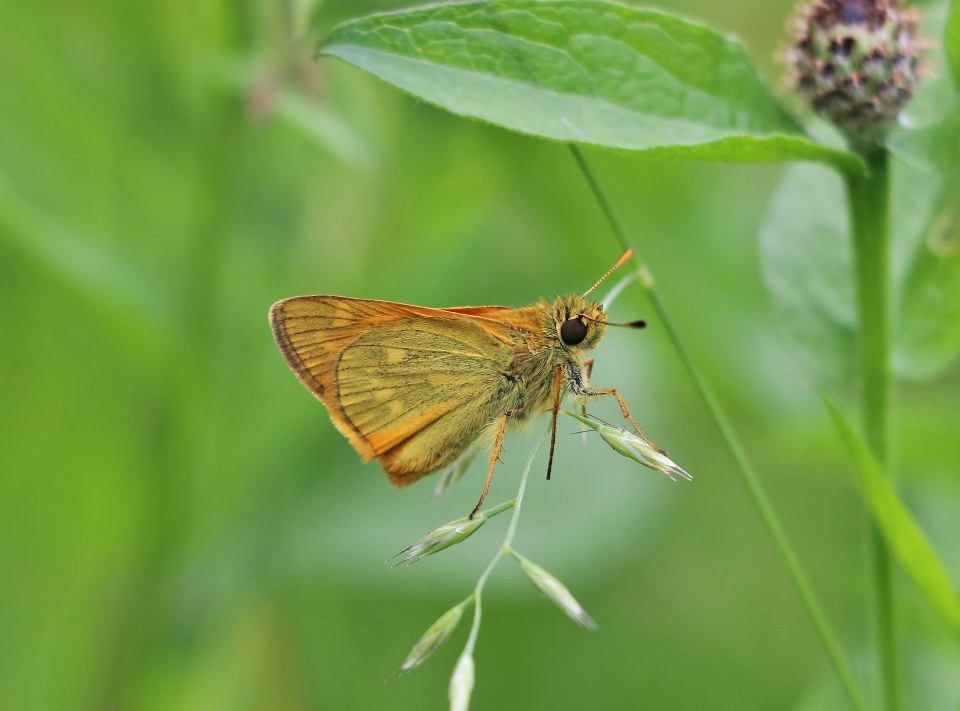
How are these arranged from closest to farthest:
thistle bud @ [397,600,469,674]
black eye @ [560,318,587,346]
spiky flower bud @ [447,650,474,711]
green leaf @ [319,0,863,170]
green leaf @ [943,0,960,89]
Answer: spiky flower bud @ [447,650,474,711], thistle bud @ [397,600,469,674], green leaf @ [319,0,863,170], green leaf @ [943,0,960,89], black eye @ [560,318,587,346]

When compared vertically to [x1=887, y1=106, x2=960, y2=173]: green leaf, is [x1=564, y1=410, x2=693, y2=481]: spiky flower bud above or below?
below

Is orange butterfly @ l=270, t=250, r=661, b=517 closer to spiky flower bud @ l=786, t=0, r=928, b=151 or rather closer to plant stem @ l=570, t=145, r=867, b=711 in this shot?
plant stem @ l=570, t=145, r=867, b=711

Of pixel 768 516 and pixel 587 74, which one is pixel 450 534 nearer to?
pixel 768 516

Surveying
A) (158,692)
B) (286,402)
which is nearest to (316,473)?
(286,402)

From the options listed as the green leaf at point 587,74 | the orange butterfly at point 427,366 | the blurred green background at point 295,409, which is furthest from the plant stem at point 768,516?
the blurred green background at point 295,409

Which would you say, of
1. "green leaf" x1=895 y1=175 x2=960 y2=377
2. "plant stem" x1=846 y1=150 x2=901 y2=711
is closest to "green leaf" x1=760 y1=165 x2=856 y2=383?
"green leaf" x1=895 y1=175 x2=960 y2=377

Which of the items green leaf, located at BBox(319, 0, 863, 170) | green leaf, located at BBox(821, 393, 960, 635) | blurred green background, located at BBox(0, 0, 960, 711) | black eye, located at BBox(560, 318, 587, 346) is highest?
green leaf, located at BBox(319, 0, 863, 170)

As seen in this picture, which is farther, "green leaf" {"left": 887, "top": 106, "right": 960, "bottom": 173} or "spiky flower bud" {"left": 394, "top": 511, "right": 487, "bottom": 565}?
"green leaf" {"left": 887, "top": 106, "right": 960, "bottom": 173}

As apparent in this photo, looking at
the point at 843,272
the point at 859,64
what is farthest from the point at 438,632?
the point at 843,272

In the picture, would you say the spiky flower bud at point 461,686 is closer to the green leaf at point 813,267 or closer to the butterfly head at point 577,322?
the butterfly head at point 577,322
